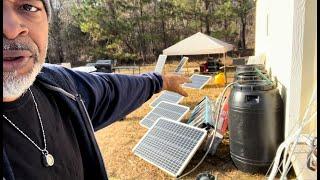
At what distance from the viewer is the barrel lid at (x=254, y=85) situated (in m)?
4.49

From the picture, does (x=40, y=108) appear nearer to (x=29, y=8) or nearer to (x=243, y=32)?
(x=29, y=8)

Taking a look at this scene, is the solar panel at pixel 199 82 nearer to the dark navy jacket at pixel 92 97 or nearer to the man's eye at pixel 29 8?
the dark navy jacket at pixel 92 97

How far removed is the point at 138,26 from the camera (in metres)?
25.8

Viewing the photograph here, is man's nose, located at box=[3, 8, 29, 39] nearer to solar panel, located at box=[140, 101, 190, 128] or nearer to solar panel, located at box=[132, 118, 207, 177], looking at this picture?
solar panel, located at box=[132, 118, 207, 177]

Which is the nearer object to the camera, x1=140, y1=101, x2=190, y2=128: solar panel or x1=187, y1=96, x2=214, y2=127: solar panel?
x1=187, y1=96, x2=214, y2=127: solar panel

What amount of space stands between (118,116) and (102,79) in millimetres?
302

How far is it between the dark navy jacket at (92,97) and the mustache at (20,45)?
0.96 feet

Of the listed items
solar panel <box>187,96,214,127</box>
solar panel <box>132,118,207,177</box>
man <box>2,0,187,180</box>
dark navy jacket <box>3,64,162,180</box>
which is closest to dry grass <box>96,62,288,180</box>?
solar panel <box>132,118,207,177</box>

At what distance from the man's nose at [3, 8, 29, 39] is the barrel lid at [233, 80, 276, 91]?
357cm

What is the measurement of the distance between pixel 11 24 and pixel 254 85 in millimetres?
3638

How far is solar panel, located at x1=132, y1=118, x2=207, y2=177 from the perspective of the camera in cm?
500

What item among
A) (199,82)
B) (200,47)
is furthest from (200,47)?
(199,82)

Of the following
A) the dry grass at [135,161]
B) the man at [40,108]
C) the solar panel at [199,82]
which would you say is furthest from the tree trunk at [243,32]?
the man at [40,108]

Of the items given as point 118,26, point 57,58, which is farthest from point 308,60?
point 57,58
